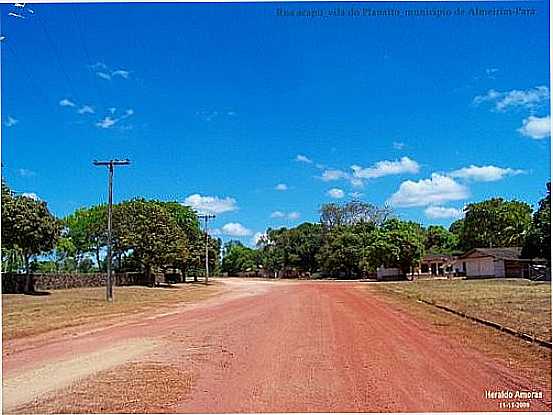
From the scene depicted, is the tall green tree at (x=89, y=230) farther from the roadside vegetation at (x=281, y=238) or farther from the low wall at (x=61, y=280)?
the low wall at (x=61, y=280)

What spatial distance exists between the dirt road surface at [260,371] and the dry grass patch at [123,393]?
0.5 inches

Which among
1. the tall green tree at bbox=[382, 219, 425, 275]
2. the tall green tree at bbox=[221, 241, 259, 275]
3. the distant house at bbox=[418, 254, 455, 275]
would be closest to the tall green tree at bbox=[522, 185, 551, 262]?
the tall green tree at bbox=[382, 219, 425, 275]

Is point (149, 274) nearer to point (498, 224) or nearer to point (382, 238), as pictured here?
point (382, 238)

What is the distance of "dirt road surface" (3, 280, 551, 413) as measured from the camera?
7.62 metres

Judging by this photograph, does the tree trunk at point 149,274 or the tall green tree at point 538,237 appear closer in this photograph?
the tall green tree at point 538,237

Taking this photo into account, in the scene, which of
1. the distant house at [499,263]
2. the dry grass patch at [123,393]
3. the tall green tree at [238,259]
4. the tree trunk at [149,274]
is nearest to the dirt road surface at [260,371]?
the dry grass patch at [123,393]

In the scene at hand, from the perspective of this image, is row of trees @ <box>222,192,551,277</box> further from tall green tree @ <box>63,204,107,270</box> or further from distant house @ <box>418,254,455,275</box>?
tall green tree @ <box>63,204,107,270</box>

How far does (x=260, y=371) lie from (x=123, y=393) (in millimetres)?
2166

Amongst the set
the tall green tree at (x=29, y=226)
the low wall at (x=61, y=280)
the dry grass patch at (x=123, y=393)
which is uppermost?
the tall green tree at (x=29, y=226)

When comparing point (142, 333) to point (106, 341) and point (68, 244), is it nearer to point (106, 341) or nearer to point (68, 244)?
point (106, 341)

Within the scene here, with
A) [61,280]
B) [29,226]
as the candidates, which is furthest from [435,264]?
[29,226]

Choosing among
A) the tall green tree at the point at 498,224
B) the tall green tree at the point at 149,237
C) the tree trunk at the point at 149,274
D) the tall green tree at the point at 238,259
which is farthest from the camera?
the tall green tree at the point at 238,259

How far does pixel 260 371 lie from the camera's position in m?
9.61

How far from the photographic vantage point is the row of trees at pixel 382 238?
50.8 m
